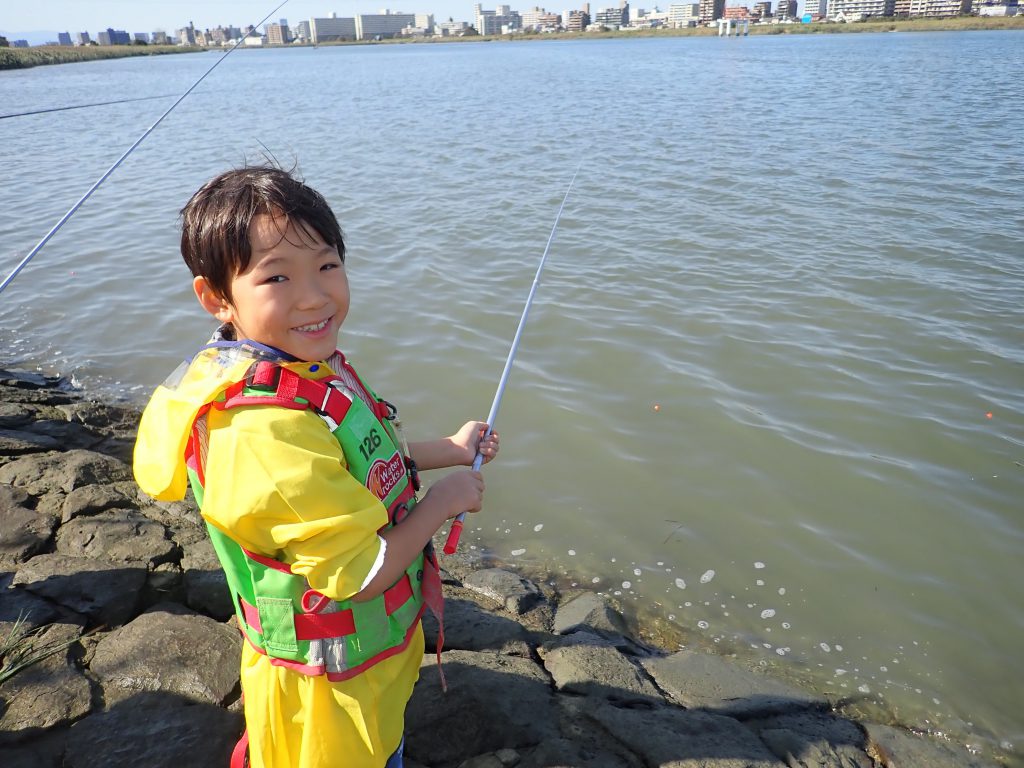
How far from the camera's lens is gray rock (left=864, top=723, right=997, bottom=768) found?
8.38 feet

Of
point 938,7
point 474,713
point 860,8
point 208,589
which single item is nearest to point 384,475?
point 474,713

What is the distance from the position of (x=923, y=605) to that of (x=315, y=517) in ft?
10.3

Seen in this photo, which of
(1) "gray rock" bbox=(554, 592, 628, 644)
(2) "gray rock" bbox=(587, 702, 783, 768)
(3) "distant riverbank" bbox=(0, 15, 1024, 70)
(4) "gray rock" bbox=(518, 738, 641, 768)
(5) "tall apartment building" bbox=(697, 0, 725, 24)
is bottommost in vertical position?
(1) "gray rock" bbox=(554, 592, 628, 644)

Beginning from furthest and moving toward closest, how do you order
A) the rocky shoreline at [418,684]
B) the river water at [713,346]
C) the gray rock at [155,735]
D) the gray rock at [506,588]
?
1. the river water at [713,346]
2. the gray rock at [506,588]
3. the rocky shoreline at [418,684]
4. the gray rock at [155,735]

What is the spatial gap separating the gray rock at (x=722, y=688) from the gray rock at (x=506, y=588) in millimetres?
604

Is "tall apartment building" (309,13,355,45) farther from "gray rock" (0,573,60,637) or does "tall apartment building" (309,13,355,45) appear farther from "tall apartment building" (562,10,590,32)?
"gray rock" (0,573,60,637)

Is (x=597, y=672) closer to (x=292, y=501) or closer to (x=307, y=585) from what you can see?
(x=307, y=585)

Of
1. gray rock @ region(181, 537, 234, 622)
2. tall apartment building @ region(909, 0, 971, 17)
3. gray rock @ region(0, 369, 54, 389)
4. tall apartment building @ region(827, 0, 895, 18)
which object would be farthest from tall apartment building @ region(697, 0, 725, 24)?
gray rock @ region(181, 537, 234, 622)

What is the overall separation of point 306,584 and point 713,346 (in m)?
4.75

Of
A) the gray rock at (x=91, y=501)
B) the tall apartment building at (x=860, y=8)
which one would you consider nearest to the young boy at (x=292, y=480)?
the gray rock at (x=91, y=501)

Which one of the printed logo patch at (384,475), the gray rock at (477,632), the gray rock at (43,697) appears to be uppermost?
the printed logo patch at (384,475)

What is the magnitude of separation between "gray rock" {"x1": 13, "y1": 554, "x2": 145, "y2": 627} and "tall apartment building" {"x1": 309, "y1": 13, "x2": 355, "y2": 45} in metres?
117

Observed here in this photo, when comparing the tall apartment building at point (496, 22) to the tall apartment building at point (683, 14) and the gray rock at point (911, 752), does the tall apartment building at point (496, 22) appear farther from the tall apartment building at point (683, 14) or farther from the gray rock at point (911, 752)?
the gray rock at point (911, 752)

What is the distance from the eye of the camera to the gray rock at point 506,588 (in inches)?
128
